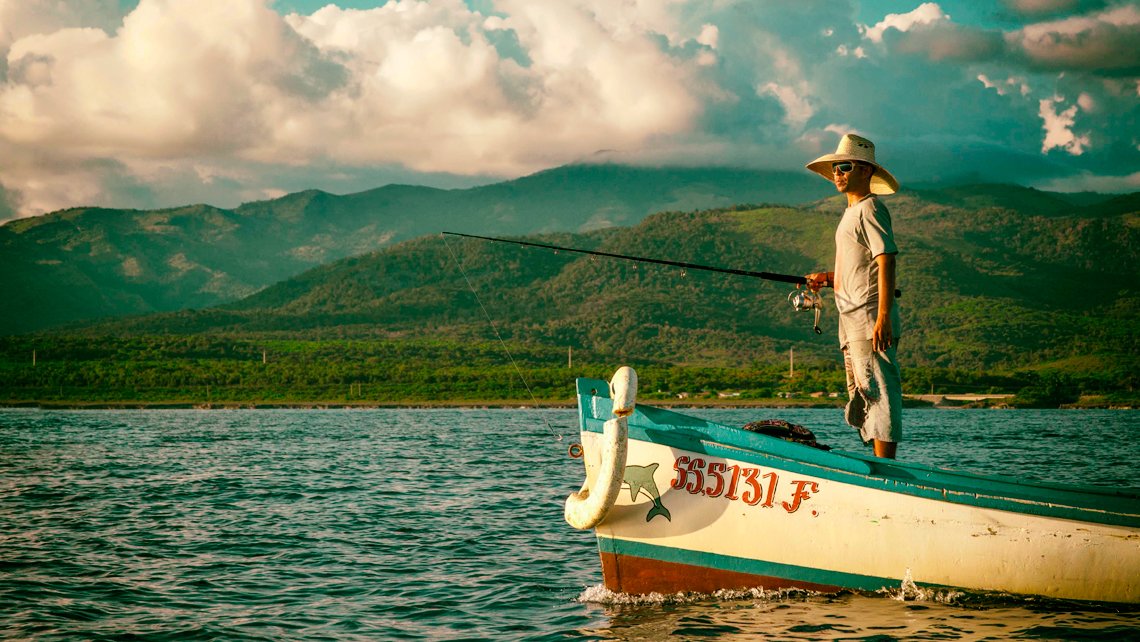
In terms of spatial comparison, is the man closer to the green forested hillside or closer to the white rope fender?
the white rope fender

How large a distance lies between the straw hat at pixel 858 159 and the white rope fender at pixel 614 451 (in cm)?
302

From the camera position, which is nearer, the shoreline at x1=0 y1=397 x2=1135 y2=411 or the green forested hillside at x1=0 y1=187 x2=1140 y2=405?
the shoreline at x1=0 y1=397 x2=1135 y2=411

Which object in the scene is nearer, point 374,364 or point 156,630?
point 156,630

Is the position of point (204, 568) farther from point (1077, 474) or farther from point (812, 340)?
point (812, 340)

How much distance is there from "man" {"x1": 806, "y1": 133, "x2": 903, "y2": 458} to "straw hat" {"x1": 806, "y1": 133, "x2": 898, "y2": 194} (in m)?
0.01

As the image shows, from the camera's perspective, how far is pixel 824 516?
35.4 ft

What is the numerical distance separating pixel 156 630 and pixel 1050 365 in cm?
15094

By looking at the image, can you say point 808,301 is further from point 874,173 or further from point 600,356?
point 600,356

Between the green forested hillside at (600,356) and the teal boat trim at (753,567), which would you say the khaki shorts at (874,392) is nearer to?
the teal boat trim at (753,567)

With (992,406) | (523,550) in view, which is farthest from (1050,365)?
(523,550)

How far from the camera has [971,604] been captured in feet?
36.6

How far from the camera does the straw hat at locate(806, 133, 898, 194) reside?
11.4 meters

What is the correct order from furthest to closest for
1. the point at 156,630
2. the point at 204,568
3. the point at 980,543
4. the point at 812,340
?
the point at 812,340 → the point at 204,568 → the point at 156,630 → the point at 980,543

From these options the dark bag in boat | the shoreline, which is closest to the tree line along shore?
the shoreline
